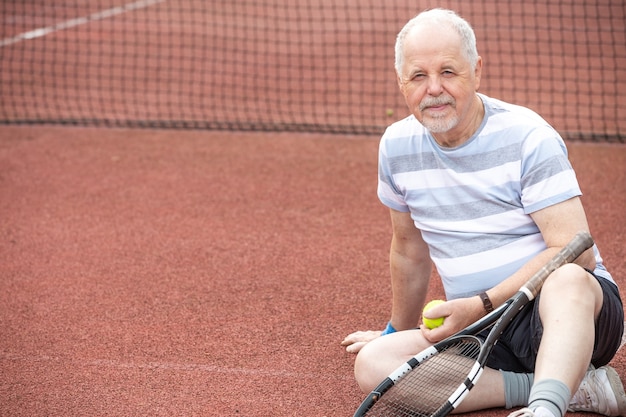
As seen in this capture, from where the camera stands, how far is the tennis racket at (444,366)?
2.98m

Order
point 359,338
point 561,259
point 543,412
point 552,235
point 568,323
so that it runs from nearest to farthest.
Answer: point 543,412
point 568,323
point 561,259
point 552,235
point 359,338

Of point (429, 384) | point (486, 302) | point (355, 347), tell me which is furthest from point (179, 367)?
point (486, 302)

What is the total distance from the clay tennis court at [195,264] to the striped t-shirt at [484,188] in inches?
26.8

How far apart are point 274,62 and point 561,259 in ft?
23.4

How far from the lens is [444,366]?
3217mm

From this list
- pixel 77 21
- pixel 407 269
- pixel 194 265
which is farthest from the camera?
pixel 77 21

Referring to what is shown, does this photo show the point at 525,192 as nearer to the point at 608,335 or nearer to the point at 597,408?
the point at 608,335

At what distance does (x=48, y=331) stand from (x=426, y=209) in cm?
181

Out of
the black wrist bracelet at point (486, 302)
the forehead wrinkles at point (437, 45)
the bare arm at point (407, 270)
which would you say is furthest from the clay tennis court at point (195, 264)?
the forehead wrinkles at point (437, 45)

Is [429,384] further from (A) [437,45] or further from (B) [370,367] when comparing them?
(A) [437,45]

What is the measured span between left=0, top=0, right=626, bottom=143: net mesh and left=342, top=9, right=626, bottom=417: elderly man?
4016mm

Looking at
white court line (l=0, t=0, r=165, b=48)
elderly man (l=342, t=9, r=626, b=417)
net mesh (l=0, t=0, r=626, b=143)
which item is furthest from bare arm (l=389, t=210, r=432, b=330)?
white court line (l=0, t=0, r=165, b=48)

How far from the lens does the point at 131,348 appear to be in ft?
13.2

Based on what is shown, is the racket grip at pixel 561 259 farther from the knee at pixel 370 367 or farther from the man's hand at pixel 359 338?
the man's hand at pixel 359 338
